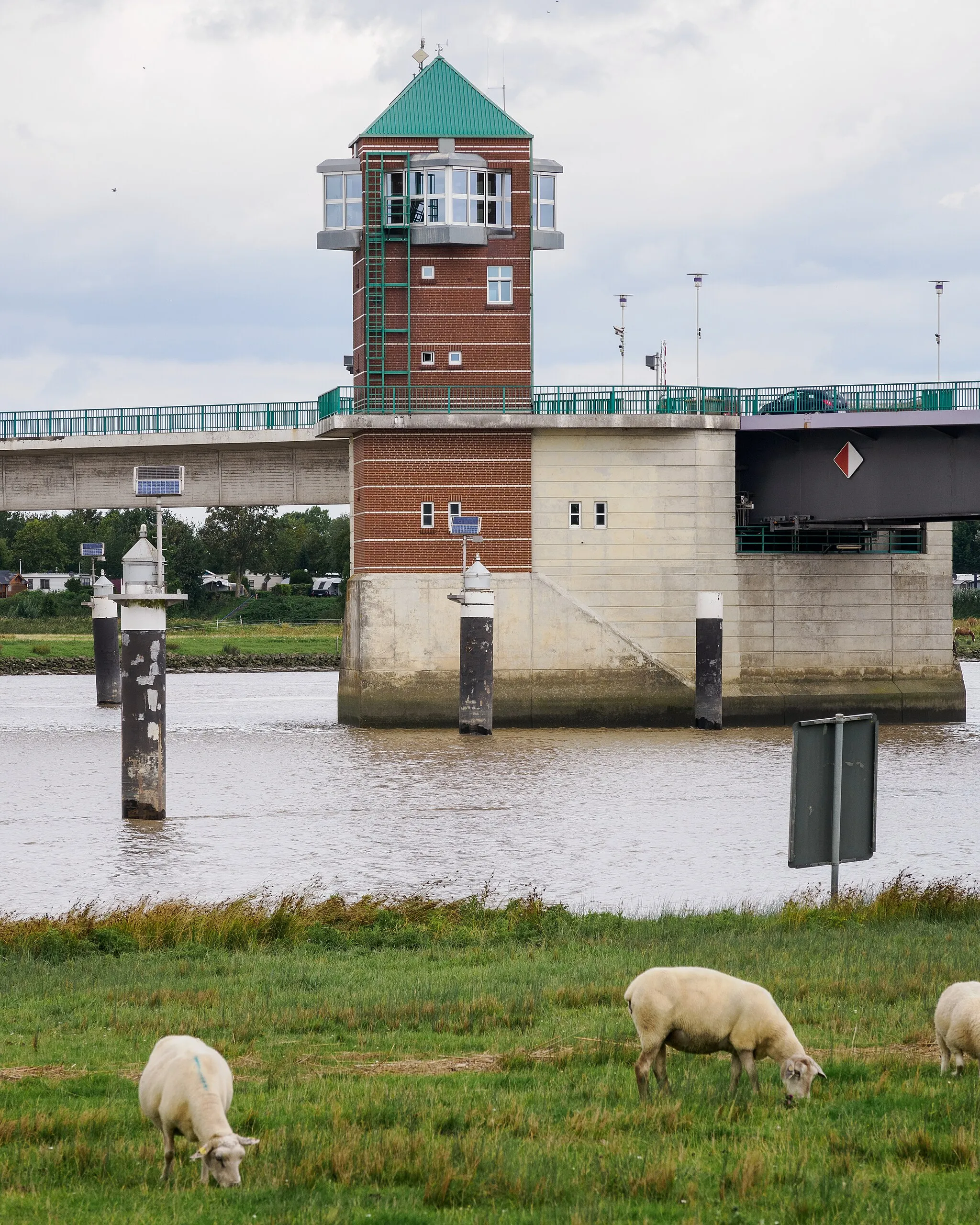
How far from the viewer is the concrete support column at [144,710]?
31.5 metres

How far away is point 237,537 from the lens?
540ft

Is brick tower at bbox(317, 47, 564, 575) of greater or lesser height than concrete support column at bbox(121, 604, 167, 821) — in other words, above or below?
above

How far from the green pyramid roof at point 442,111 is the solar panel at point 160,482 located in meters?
28.3

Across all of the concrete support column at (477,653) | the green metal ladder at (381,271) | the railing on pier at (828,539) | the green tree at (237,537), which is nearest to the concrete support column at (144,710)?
the concrete support column at (477,653)

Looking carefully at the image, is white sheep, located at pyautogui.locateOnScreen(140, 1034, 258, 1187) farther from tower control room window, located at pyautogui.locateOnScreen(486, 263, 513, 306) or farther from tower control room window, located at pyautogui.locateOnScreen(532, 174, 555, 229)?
tower control room window, located at pyautogui.locateOnScreen(532, 174, 555, 229)

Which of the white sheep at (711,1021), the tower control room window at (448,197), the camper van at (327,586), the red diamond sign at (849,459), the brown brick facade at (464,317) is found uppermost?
the tower control room window at (448,197)

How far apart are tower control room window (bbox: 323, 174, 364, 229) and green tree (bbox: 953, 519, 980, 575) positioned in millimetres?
113268

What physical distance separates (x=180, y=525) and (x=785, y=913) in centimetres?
14941

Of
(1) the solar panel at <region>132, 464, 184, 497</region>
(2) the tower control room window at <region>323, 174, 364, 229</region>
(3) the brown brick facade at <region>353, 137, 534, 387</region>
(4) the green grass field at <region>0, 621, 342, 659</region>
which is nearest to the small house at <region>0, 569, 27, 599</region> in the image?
(4) the green grass field at <region>0, 621, 342, 659</region>

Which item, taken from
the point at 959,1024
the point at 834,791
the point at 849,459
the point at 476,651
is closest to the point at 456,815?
the point at 476,651

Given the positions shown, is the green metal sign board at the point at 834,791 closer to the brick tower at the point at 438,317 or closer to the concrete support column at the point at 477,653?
the concrete support column at the point at 477,653

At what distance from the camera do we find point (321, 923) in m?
18.6

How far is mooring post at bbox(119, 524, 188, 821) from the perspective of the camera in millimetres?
31375

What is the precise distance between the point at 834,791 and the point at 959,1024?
233 inches
